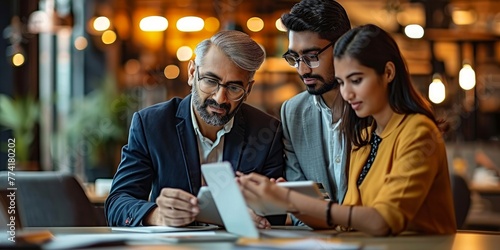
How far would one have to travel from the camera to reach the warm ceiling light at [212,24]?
1123cm

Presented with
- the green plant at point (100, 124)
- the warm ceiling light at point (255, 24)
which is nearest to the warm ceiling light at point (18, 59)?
the green plant at point (100, 124)

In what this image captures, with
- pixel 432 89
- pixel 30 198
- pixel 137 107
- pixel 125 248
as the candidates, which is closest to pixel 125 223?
pixel 125 248

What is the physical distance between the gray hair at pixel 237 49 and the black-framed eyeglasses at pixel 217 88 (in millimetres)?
75

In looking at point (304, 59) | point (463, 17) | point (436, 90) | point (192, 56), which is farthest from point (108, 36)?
point (304, 59)

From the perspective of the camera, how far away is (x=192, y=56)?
10.8 metres

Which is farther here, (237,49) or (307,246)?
(237,49)

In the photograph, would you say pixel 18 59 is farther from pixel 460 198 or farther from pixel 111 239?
pixel 111 239

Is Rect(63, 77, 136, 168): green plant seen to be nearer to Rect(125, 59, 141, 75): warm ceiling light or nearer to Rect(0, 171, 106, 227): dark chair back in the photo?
Rect(125, 59, 141, 75): warm ceiling light

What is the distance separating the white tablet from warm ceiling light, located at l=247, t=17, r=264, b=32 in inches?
327

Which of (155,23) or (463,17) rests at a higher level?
(463,17)

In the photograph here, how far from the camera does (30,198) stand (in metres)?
4.64

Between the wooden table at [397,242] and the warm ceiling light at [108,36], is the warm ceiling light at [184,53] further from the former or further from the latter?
the wooden table at [397,242]

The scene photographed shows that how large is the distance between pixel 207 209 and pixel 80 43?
28.4ft

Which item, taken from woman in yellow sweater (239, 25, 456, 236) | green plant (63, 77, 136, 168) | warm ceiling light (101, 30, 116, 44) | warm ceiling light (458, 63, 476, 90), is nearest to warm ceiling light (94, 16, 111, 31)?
warm ceiling light (101, 30, 116, 44)
